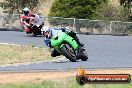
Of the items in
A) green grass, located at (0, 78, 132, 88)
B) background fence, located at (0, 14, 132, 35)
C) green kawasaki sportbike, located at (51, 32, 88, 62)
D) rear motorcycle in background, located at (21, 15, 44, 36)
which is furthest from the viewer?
background fence, located at (0, 14, 132, 35)

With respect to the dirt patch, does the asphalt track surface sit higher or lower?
lower

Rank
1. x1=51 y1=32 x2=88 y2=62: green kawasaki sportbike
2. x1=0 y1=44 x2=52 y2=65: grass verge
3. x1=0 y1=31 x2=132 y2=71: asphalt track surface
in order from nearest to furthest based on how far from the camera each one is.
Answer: x1=0 y1=31 x2=132 y2=71: asphalt track surface
x1=51 y1=32 x2=88 y2=62: green kawasaki sportbike
x1=0 y1=44 x2=52 y2=65: grass verge

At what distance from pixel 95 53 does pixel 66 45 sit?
5666 millimetres

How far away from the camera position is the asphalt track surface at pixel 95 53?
1965cm

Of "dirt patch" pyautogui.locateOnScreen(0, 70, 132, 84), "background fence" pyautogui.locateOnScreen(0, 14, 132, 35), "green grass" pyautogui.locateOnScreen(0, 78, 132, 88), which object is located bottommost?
"background fence" pyautogui.locateOnScreen(0, 14, 132, 35)

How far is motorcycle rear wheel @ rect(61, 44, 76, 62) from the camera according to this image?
65.4 feet

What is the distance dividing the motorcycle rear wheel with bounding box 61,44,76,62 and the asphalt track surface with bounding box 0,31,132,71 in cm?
23

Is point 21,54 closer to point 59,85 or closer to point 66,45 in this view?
point 66,45

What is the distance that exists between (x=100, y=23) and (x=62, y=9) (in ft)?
31.1

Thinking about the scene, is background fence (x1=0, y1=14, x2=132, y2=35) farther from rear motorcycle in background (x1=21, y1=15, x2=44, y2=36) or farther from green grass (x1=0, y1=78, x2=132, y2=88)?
green grass (x1=0, y1=78, x2=132, y2=88)

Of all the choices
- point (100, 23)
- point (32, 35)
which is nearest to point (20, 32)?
point (32, 35)

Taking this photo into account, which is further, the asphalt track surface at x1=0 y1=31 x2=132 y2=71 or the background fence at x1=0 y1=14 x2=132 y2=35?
the background fence at x1=0 y1=14 x2=132 y2=35

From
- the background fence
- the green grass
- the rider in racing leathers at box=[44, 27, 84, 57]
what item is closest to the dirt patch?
the green grass

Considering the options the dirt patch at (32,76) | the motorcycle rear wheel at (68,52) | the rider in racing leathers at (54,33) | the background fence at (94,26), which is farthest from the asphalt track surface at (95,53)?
the background fence at (94,26)
